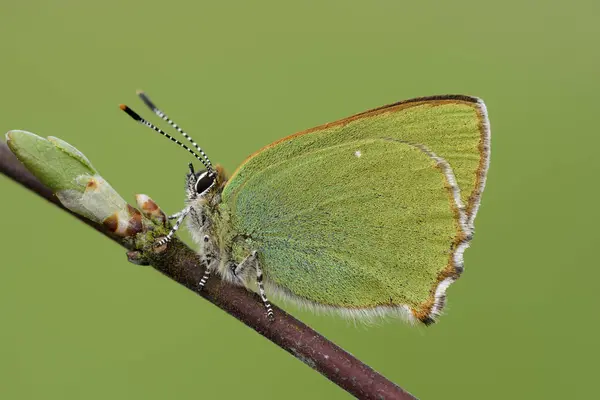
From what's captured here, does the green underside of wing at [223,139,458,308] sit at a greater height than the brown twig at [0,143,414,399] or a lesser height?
greater

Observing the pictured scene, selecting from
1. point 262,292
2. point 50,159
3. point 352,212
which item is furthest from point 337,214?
point 50,159

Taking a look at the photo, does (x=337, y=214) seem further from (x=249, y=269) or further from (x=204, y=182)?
(x=204, y=182)

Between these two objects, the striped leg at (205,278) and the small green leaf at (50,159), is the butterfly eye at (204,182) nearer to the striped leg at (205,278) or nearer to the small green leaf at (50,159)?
the striped leg at (205,278)

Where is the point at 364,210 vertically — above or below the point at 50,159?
above

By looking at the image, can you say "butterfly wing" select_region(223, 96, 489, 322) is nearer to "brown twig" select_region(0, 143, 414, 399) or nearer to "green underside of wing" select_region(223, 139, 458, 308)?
"green underside of wing" select_region(223, 139, 458, 308)

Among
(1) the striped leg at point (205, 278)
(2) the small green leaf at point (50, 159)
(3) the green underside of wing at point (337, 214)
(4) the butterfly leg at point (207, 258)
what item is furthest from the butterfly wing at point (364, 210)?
(2) the small green leaf at point (50, 159)

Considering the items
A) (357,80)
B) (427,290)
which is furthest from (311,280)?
(357,80)

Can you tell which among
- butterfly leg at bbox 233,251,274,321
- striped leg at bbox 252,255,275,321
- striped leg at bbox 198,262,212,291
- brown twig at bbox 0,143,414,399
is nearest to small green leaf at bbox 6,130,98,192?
brown twig at bbox 0,143,414,399
